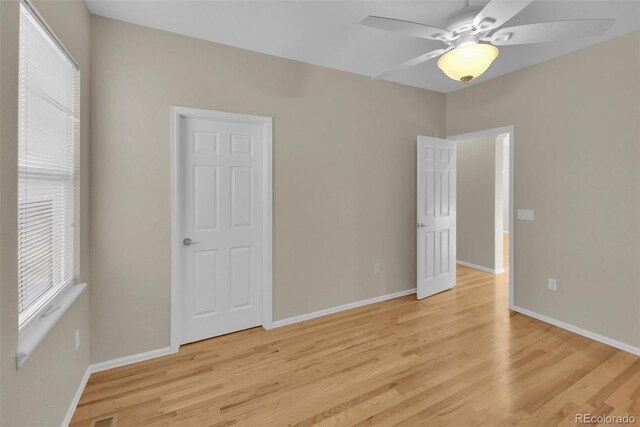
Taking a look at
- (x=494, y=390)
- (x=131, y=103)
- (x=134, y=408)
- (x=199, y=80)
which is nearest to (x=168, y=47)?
(x=199, y=80)

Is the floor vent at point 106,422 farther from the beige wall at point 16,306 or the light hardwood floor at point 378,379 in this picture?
the beige wall at point 16,306

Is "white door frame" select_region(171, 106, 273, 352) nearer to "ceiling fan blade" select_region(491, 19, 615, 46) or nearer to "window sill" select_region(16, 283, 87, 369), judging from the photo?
"window sill" select_region(16, 283, 87, 369)

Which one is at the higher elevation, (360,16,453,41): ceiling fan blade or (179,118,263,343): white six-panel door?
(360,16,453,41): ceiling fan blade

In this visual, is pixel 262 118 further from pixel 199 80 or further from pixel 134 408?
pixel 134 408

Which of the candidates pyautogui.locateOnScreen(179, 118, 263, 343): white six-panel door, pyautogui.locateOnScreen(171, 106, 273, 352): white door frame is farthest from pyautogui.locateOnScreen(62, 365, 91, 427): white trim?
pyautogui.locateOnScreen(179, 118, 263, 343): white six-panel door

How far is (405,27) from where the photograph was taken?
173 cm

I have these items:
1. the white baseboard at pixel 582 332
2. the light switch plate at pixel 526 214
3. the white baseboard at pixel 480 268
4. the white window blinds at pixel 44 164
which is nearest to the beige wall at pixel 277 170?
the white window blinds at pixel 44 164

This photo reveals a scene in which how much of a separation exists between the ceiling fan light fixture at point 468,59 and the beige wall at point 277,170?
1.64 metres

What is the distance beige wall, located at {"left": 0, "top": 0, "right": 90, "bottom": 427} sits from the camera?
45.2 inches

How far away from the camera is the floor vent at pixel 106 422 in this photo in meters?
1.82

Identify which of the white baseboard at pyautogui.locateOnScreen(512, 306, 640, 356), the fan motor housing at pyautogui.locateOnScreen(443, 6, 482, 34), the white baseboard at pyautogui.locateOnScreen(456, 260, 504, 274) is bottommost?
the white baseboard at pyautogui.locateOnScreen(512, 306, 640, 356)

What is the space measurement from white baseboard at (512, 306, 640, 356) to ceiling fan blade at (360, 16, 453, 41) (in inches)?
117

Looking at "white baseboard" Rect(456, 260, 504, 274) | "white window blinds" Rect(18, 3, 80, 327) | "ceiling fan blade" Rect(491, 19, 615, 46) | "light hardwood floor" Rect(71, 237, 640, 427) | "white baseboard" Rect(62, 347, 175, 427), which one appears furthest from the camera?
"white baseboard" Rect(456, 260, 504, 274)

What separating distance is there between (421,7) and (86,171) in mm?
2652
